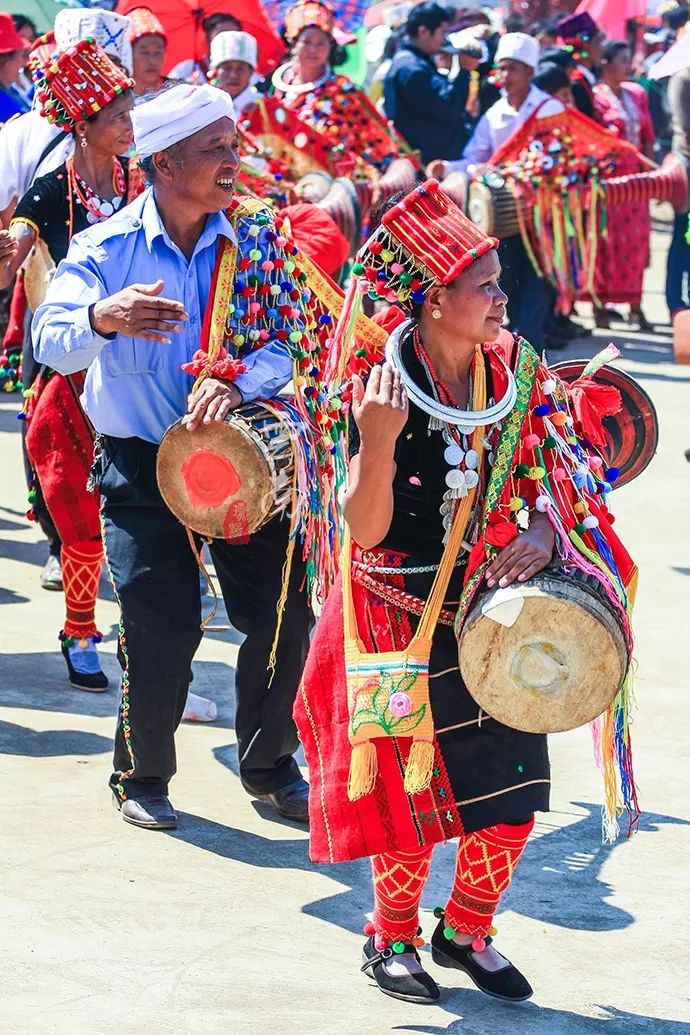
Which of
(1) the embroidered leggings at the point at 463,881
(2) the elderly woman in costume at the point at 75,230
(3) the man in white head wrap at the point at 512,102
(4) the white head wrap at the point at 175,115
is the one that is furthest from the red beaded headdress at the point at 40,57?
(3) the man in white head wrap at the point at 512,102

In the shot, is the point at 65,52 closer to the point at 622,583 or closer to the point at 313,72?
the point at 622,583

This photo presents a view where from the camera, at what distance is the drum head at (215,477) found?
14.1 feet

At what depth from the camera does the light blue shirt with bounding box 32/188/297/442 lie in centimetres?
448

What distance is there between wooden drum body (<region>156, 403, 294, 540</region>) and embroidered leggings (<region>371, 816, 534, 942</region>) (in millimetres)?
1020

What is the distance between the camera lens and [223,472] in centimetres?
433

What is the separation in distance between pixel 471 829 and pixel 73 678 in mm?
2405

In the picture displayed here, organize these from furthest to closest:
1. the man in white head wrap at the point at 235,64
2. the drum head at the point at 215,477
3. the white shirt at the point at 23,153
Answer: the man in white head wrap at the point at 235,64, the white shirt at the point at 23,153, the drum head at the point at 215,477

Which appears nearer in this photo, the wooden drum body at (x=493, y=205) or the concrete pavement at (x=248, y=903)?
the concrete pavement at (x=248, y=903)

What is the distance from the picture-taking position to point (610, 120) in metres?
12.8

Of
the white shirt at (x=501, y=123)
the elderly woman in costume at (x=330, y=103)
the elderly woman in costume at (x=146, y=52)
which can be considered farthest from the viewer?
the white shirt at (x=501, y=123)

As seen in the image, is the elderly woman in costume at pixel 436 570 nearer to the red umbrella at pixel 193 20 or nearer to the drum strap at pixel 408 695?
the drum strap at pixel 408 695

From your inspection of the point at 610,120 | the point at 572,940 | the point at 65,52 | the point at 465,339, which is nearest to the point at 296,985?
the point at 572,940

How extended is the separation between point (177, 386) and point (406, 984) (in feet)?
5.53

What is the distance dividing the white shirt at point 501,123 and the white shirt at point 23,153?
202 inches
